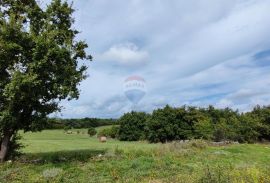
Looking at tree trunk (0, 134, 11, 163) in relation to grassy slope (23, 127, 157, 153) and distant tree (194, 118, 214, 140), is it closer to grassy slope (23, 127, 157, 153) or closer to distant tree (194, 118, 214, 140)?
grassy slope (23, 127, 157, 153)

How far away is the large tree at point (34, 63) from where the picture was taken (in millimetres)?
19969

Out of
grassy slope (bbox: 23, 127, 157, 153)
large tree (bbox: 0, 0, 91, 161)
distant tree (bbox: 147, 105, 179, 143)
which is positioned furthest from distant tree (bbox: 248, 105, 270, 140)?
large tree (bbox: 0, 0, 91, 161)

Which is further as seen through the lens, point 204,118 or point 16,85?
point 204,118

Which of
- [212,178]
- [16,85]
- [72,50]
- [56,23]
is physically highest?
[56,23]

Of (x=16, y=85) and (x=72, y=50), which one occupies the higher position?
(x=72, y=50)

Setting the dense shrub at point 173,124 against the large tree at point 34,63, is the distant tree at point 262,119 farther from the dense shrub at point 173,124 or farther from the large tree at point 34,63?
the large tree at point 34,63

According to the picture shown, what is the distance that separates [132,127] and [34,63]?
1312 inches

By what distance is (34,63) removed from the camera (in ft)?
65.7

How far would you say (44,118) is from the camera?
2198 cm

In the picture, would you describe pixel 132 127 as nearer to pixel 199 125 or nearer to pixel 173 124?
pixel 173 124

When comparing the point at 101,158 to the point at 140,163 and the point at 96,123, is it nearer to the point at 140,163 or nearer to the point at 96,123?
the point at 140,163

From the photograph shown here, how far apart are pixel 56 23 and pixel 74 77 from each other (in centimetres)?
330

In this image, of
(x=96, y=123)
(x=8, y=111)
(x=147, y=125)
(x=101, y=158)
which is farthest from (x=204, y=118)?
(x=96, y=123)

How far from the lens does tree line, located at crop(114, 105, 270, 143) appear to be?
145ft
